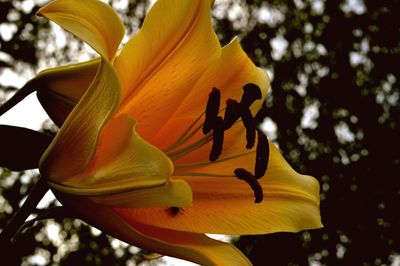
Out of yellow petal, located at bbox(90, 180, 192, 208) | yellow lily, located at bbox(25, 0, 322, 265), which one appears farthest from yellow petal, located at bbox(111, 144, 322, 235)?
yellow petal, located at bbox(90, 180, 192, 208)

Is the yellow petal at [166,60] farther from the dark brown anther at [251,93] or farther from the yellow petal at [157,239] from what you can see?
the yellow petal at [157,239]

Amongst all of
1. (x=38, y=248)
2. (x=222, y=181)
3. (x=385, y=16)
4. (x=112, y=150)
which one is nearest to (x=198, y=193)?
(x=222, y=181)

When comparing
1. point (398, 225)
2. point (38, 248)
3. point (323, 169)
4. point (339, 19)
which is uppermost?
point (38, 248)

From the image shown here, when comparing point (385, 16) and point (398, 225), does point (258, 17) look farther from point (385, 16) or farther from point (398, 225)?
point (398, 225)

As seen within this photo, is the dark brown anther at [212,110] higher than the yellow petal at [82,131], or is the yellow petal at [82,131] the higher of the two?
the yellow petal at [82,131]

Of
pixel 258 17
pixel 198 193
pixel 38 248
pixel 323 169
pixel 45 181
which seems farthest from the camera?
pixel 258 17

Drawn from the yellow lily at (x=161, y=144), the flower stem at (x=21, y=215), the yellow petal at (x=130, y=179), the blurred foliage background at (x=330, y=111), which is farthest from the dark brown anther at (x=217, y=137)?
the blurred foliage background at (x=330, y=111)

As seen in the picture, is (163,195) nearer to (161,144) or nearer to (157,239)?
(157,239)

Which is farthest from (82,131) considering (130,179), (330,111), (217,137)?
(330,111)
